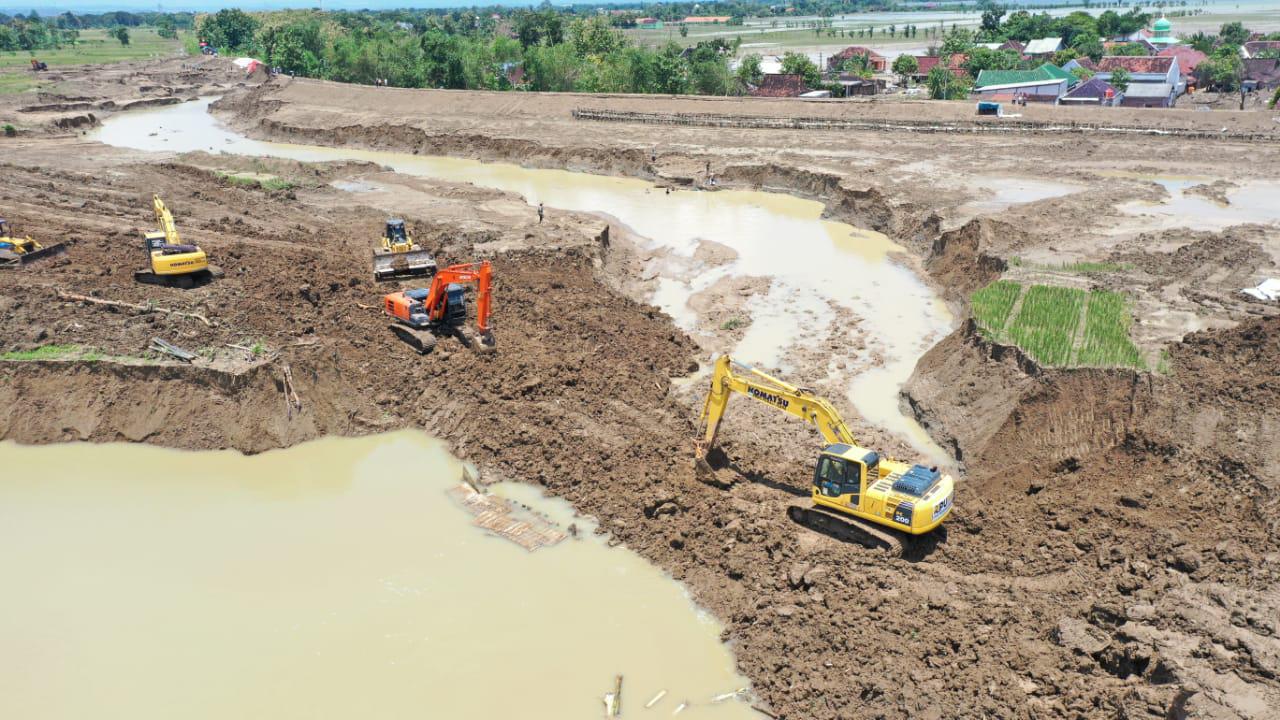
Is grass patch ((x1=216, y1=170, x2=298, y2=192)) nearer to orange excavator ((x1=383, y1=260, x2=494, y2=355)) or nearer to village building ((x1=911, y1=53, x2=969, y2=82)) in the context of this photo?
orange excavator ((x1=383, y1=260, x2=494, y2=355))

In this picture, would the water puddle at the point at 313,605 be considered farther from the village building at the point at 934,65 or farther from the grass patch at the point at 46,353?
the village building at the point at 934,65

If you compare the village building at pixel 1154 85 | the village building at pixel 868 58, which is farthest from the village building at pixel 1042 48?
the village building at pixel 1154 85

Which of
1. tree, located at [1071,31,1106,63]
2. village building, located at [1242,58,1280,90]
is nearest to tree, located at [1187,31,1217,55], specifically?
tree, located at [1071,31,1106,63]

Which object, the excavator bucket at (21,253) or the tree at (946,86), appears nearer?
the excavator bucket at (21,253)

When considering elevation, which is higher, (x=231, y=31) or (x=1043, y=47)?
(x=231, y=31)

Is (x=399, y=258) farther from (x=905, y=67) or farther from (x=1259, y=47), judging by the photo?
(x=1259, y=47)

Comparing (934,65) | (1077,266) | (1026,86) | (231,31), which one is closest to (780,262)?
(1077,266)

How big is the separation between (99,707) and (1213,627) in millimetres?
16333

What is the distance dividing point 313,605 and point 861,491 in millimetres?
9682

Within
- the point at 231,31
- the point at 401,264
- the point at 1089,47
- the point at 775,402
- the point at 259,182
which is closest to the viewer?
the point at 775,402

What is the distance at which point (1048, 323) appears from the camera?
22266 millimetres

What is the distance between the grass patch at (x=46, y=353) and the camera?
21406 mm

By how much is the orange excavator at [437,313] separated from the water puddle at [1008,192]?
67.3ft

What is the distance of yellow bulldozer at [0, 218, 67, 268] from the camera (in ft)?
86.2
